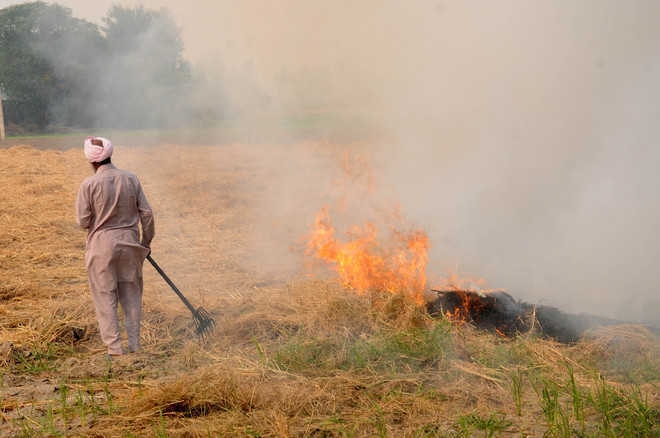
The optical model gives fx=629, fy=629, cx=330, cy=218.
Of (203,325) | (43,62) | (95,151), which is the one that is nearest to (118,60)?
(95,151)

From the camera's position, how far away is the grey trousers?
16.0 feet

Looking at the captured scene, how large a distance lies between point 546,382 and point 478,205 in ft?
12.8

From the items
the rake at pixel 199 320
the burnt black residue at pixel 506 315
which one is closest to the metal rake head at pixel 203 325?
the rake at pixel 199 320

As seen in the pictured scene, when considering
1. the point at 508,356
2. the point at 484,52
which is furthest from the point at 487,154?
the point at 508,356

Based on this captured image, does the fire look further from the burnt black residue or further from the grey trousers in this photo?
the grey trousers

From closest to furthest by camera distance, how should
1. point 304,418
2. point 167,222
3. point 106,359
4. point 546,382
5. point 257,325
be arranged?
point 304,418
point 546,382
point 106,359
point 257,325
point 167,222

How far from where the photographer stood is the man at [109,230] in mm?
4801

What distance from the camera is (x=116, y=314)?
16.1 feet

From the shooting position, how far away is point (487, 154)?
7695 mm

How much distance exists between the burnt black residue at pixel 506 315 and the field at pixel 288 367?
9.0 inches

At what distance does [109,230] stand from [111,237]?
6 centimetres

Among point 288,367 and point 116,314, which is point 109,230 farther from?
point 288,367

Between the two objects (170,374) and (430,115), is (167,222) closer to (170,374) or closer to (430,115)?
(430,115)

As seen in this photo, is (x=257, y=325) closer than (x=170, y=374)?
No
